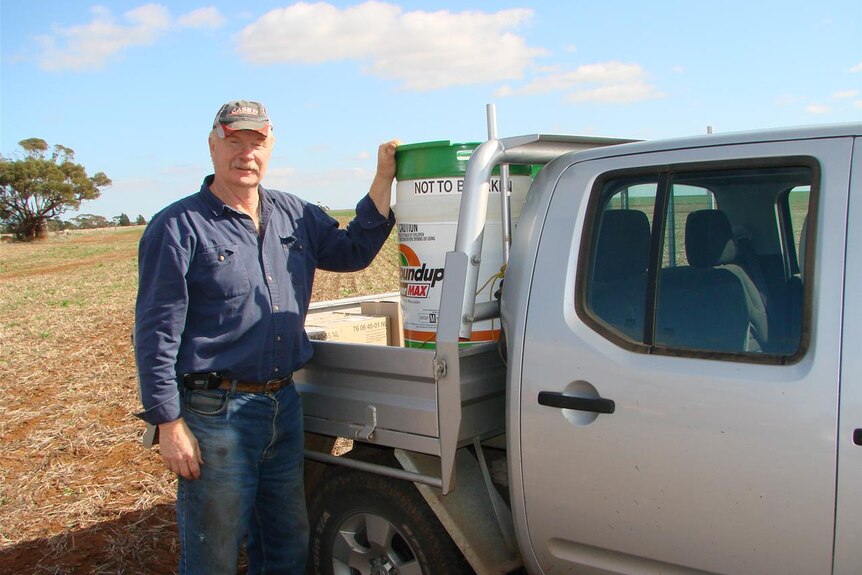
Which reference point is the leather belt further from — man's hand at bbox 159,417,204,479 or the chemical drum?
the chemical drum

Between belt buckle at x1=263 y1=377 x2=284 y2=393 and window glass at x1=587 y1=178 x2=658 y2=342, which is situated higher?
window glass at x1=587 y1=178 x2=658 y2=342

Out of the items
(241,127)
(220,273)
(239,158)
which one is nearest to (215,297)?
(220,273)

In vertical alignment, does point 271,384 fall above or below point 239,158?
below

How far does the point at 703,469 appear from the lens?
90.6 inches

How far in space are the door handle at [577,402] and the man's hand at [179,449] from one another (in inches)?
53.7

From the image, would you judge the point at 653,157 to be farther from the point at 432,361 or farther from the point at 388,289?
the point at 388,289

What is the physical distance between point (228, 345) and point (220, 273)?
0.29 metres

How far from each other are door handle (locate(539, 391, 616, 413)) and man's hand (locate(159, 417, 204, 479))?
4.48ft

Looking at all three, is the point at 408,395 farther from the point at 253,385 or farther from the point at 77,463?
the point at 77,463

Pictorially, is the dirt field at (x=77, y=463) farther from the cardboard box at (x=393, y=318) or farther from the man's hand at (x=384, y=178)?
the man's hand at (x=384, y=178)

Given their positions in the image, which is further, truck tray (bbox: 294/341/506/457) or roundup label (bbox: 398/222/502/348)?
roundup label (bbox: 398/222/502/348)

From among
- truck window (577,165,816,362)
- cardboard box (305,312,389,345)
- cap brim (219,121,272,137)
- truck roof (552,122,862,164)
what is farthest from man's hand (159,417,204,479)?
truck roof (552,122,862,164)

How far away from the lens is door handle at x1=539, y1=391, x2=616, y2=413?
247 centimetres

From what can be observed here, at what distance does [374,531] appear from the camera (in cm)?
325
